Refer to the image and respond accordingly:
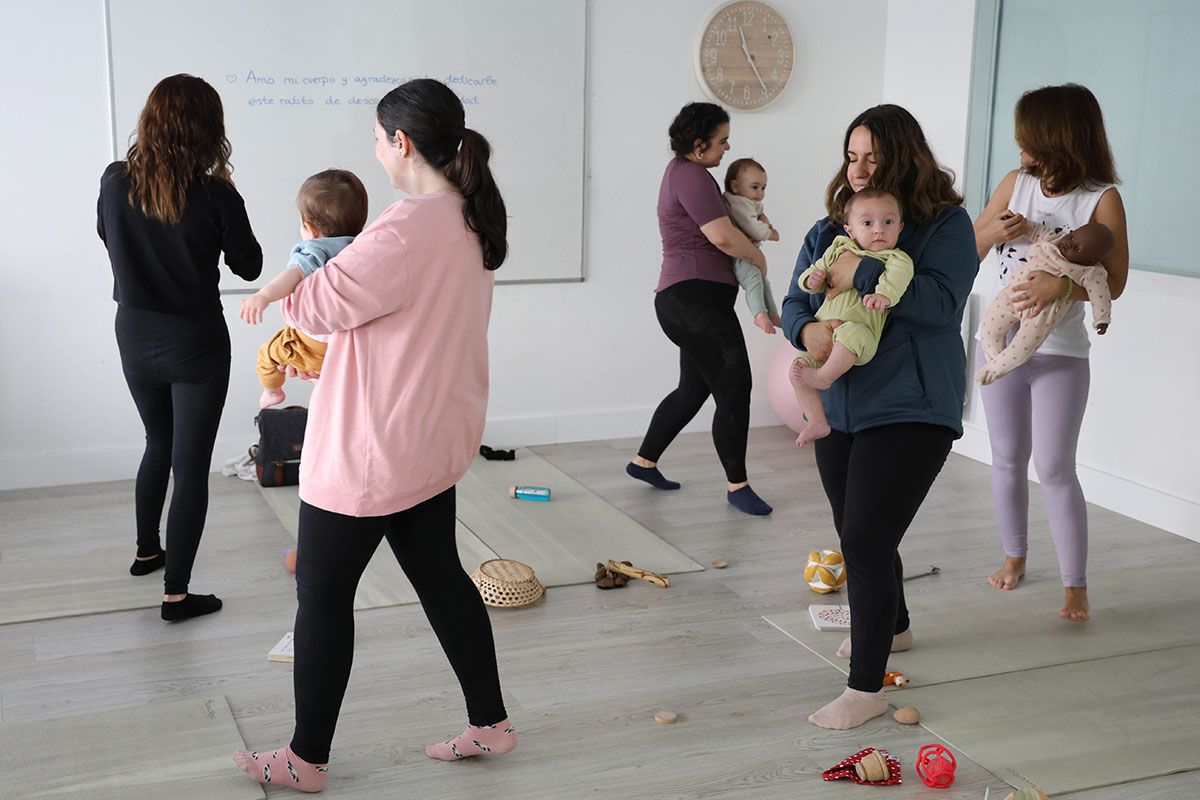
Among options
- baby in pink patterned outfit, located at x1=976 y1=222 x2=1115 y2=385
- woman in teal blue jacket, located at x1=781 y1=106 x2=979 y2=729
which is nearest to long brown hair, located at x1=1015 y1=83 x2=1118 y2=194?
baby in pink patterned outfit, located at x1=976 y1=222 x2=1115 y2=385

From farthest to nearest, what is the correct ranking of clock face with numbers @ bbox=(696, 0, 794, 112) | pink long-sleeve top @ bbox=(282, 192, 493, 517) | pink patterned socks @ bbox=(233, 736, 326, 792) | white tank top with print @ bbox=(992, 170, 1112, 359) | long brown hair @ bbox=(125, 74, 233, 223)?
clock face with numbers @ bbox=(696, 0, 794, 112), white tank top with print @ bbox=(992, 170, 1112, 359), long brown hair @ bbox=(125, 74, 233, 223), pink patterned socks @ bbox=(233, 736, 326, 792), pink long-sleeve top @ bbox=(282, 192, 493, 517)

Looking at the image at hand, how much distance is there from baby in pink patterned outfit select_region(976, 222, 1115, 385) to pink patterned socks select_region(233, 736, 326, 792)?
198 cm

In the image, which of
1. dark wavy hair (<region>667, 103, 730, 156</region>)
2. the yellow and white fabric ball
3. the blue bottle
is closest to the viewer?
the yellow and white fabric ball

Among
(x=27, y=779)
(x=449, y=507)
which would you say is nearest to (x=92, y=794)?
(x=27, y=779)

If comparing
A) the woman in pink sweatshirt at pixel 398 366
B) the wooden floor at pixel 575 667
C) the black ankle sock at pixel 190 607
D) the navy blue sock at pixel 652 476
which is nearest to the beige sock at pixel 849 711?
the wooden floor at pixel 575 667

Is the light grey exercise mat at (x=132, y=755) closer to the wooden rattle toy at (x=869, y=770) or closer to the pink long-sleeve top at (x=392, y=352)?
the pink long-sleeve top at (x=392, y=352)

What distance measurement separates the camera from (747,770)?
8.65ft

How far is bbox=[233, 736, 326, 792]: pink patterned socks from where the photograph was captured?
2.48 m

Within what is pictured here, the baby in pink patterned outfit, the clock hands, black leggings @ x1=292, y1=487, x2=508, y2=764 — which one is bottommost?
black leggings @ x1=292, y1=487, x2=508, y2=764

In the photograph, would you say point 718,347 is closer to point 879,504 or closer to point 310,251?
point 879,504

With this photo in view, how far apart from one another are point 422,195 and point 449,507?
60cm

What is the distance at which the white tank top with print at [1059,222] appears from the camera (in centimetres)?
332

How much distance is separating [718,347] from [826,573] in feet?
3.29

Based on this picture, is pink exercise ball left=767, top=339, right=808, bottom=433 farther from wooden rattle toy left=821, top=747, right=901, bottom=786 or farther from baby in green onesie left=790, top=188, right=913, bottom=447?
wooden rattle toy left=821, top=747, right=901, bottom=786
